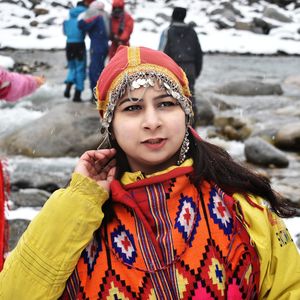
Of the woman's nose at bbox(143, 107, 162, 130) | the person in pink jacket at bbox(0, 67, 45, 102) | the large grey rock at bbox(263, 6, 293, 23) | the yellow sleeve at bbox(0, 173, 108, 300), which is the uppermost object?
the woman's nose at bbox(143, 107, 162, 130)

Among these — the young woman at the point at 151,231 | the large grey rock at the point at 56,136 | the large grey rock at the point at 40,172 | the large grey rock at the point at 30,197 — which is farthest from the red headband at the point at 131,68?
the large grey rock at the point at 56,136

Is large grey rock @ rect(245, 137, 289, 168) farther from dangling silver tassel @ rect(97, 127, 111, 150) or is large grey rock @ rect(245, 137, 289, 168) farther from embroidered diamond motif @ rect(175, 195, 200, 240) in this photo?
embroidered diamond motif @ rect(175, 195, 200, 240)

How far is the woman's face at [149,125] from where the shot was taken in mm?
1561

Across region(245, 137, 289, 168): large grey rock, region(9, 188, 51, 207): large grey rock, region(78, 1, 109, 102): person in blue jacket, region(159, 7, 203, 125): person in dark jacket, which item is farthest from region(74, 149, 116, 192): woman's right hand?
region(78, 1, 109, 102): person in blue jacket

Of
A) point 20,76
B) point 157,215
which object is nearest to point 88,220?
point 157,215

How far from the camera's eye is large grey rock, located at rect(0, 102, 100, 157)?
295 inches

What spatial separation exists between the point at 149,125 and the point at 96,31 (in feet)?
23.1

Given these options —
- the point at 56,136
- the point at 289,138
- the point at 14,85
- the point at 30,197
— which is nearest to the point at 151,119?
the point at 14,85

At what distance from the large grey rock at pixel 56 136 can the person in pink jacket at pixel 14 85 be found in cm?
435

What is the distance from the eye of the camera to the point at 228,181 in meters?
1.66

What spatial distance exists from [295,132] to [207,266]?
6611 millimetres

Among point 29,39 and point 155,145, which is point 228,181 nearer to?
point 155,145

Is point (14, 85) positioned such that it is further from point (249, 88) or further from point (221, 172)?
point (249, 88)

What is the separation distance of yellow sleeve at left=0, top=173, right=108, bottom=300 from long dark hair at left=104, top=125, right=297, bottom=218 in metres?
0.10
